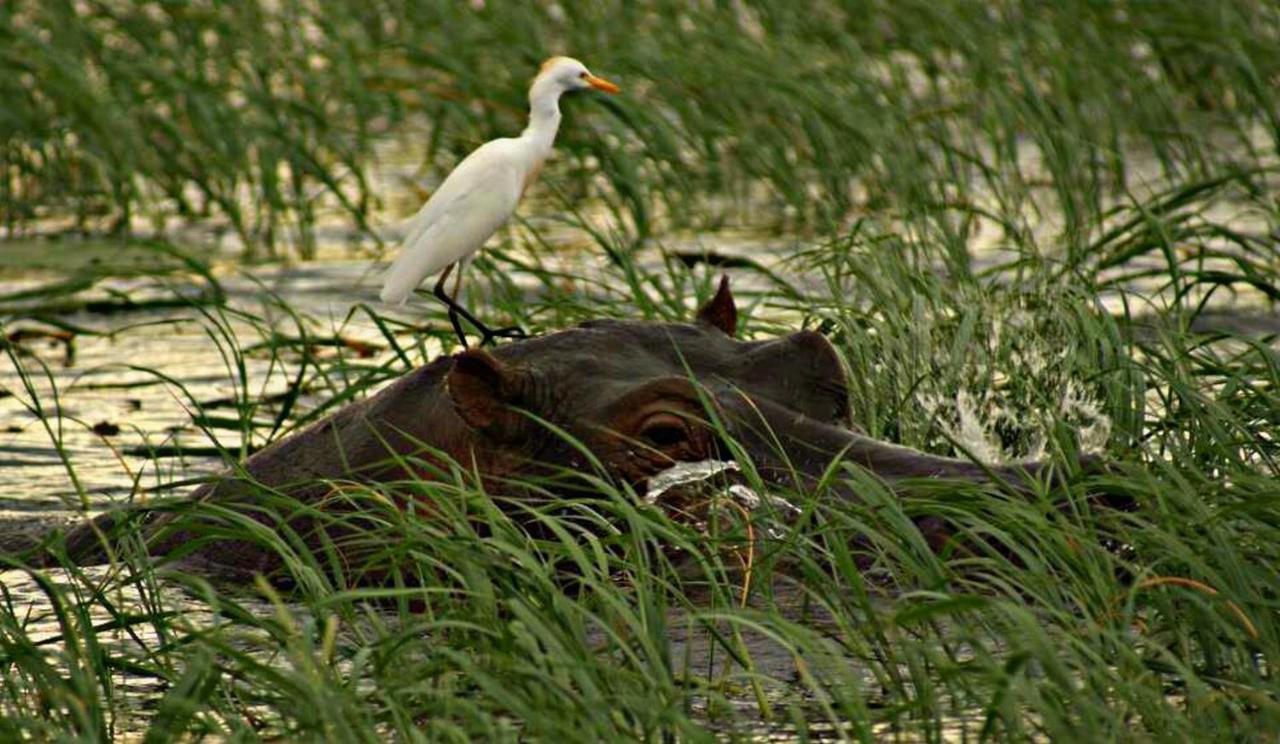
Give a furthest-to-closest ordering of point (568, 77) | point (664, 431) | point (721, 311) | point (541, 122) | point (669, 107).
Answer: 1. point (669, 107)
2. point (568, 77)
3. point (541, 122)
4. point (721, 311)
5. point (664, 431)

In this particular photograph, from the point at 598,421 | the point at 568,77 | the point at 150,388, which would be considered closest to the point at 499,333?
the point at 568,77

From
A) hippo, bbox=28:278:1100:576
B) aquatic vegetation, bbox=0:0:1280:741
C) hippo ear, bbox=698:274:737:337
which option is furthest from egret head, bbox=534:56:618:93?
hippo, bbox=28:278:1100:576

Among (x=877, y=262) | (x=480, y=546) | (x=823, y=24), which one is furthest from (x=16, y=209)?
(x=480, y=546)

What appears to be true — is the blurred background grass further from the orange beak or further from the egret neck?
the egret neck

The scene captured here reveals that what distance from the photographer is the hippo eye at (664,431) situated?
4.85 m

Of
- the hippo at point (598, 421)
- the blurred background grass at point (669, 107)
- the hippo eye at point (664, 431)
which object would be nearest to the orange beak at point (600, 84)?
the hippo at point (598, 421)

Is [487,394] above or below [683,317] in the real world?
below

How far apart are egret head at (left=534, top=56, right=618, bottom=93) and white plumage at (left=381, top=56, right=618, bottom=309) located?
0.14ft

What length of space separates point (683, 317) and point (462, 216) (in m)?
0.98

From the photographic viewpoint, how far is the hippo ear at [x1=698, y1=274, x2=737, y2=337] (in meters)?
5.39

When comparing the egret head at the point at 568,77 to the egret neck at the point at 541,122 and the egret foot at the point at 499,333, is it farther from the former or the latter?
the egret foot at the point at 499,333

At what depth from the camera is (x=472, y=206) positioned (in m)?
6.10

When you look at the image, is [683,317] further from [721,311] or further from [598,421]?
[598,421]

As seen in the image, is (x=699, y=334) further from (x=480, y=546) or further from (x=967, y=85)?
(x=967, y=85)
